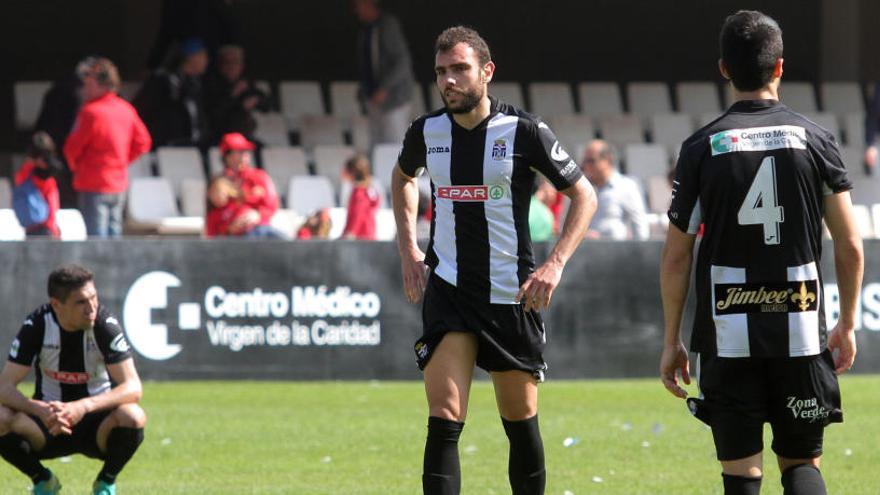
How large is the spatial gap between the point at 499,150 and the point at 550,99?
16.5 meters

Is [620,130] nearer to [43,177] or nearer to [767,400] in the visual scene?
[43,177]

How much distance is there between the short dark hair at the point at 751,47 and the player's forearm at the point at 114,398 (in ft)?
12.3

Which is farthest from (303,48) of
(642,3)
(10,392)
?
(10,392)

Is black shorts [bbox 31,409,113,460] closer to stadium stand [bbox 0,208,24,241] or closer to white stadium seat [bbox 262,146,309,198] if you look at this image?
stadium stand [bbox 0,208,24,241]

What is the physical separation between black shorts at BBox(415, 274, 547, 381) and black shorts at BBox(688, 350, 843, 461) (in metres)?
1.35

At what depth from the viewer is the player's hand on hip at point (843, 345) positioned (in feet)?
17.5

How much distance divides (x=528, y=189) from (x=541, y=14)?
1901 centimetres

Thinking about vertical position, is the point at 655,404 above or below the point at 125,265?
below

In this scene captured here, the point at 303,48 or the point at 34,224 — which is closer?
the point at 34,224

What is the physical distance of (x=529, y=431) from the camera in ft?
21.8

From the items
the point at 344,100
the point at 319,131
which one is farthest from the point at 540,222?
the point at 344,100

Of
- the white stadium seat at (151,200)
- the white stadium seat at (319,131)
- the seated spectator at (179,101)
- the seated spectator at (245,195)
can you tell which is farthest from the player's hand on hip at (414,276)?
the white stadium seat at (319,131)

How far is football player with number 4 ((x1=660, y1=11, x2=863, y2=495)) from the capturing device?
5176mm

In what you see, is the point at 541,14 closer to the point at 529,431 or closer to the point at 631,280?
the point at 631,280
